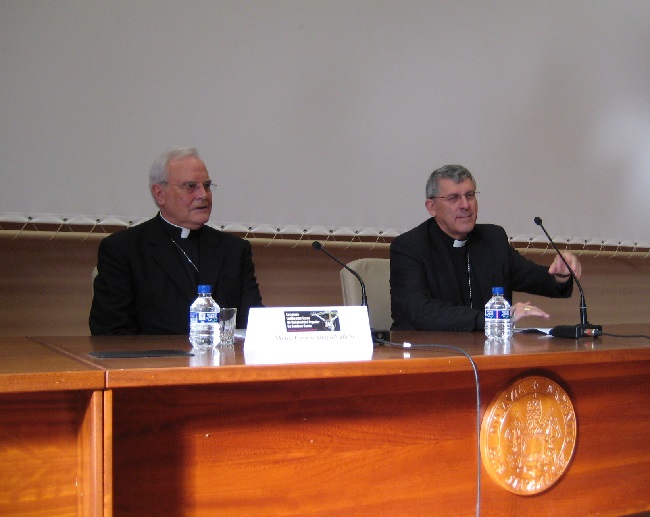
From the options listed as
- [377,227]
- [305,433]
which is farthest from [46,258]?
[305,433]

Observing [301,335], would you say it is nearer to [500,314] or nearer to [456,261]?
[500,314]

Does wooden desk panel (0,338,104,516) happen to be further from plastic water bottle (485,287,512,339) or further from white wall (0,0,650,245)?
white wall (0,0,650,245)

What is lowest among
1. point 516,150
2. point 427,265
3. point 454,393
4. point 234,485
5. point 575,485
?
point 575,485

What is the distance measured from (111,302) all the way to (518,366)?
155cm

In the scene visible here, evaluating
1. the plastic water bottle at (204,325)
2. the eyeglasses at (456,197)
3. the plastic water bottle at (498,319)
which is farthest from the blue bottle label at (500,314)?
the eyeglasses at (456,197)

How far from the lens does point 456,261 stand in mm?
2994

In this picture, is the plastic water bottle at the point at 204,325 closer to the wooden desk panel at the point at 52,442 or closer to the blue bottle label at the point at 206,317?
the blue bottle label at the point at 206,317

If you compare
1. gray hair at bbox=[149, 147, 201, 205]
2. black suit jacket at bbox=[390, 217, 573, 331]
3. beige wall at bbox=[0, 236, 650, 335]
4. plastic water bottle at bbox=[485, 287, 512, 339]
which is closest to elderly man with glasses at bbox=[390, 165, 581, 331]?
black suit jacket at bbox=[390, 217, 573, 331]

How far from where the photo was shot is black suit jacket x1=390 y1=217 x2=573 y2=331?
8.50 ft

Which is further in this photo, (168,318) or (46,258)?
(46,258)

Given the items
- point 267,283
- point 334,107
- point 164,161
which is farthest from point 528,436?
point 334,107

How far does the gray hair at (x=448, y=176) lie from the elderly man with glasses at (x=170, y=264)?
756 mm

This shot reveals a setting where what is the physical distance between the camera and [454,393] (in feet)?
5.17

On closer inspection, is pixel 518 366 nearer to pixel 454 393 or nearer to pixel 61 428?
pixel 454 393
